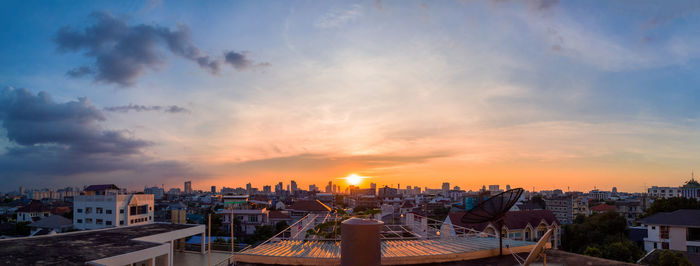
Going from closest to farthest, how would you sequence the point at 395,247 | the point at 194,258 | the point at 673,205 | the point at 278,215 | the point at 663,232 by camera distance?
the point at 395,247 < the point at 194,258 < the point at 663,232 < the point at 673,205 < the point at 278,215

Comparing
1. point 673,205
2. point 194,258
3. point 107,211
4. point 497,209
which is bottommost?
point 107,211

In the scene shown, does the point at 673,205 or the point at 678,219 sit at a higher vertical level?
the point at 673,205

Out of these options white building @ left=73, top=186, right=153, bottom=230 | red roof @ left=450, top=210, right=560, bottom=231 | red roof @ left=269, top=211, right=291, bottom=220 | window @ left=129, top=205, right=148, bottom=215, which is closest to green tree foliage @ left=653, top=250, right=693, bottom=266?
red roof @ left=450, top=210, right=560, bottom=231

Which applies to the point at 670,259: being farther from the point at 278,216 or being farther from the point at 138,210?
the point at 138,210

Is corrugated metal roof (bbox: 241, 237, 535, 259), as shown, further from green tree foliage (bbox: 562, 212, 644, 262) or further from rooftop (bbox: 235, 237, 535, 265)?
green tree foliage (bbox: 562, 212, 644, 262)

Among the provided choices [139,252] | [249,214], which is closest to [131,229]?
[139,252]

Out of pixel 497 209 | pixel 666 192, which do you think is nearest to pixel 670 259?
pixel 497 209

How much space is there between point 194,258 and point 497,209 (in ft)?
53.0

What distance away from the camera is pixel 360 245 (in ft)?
19.6

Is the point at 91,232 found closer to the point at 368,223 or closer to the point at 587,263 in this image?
the point at 368,223

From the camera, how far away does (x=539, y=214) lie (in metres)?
41.2

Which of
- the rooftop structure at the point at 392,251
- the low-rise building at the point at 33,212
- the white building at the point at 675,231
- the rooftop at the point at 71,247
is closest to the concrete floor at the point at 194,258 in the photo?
the rooftop at the point at 71,247

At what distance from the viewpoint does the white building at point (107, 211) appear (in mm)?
41344

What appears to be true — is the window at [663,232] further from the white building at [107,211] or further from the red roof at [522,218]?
the white building at [107,211]
